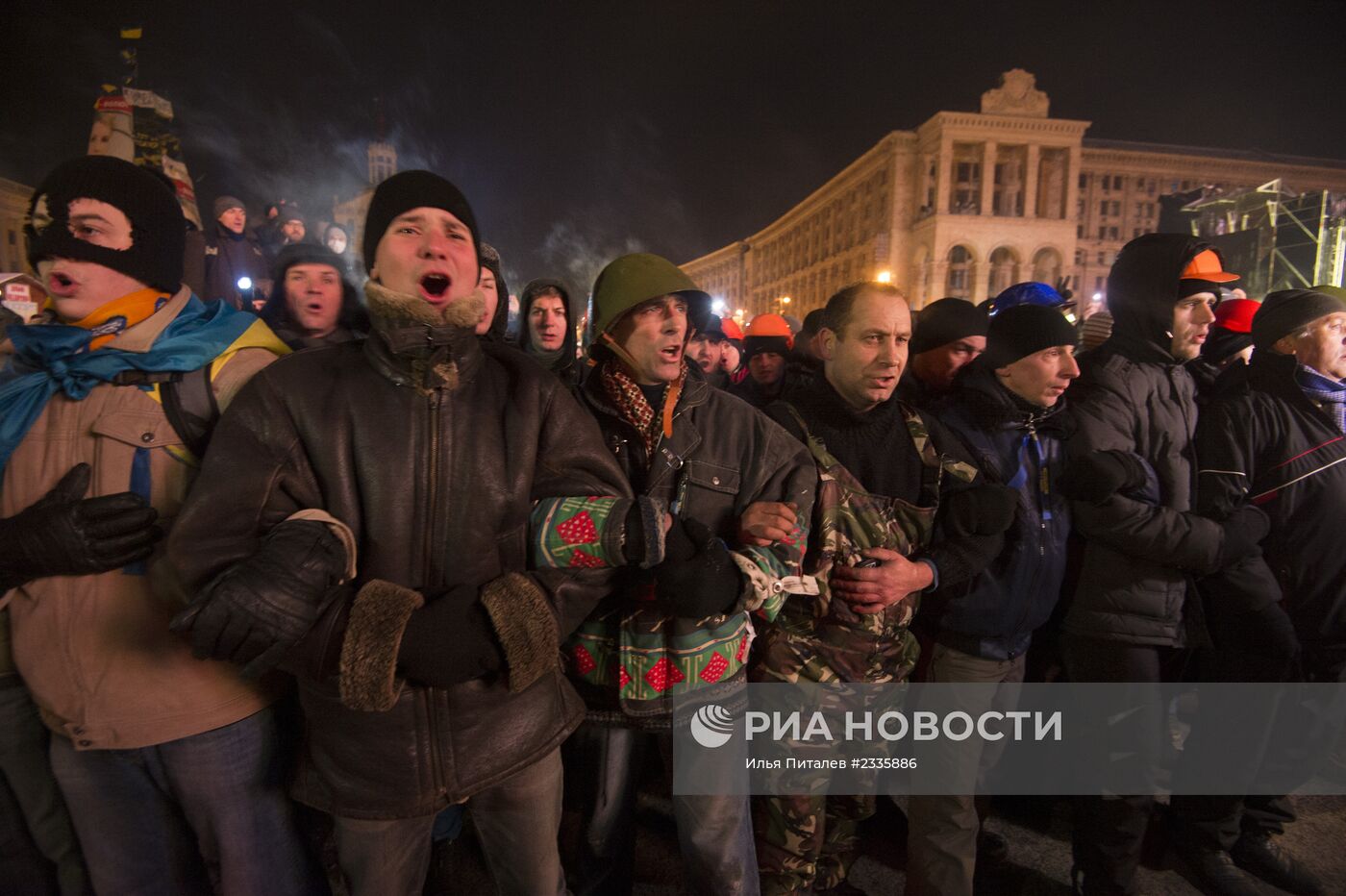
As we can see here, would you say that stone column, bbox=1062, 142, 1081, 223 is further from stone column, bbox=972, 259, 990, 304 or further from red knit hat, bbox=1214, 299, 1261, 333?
red knit hat, bbox=1214, 299, 1261, 333

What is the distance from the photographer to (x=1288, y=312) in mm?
3371

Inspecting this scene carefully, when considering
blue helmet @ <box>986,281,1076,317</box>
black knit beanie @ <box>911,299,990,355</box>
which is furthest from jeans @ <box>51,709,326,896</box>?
blue helmet @ <box>986,281,1076,317</box>

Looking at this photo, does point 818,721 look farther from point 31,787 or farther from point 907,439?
point 31,787

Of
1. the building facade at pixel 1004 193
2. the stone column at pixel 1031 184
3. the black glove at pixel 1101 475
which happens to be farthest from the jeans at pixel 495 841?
the stone column at pixel 1031 184

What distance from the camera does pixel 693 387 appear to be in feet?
7.70

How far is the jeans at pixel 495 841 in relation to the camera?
1.71m

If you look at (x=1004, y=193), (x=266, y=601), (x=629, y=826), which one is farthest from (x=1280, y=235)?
(x=1004, y=193)

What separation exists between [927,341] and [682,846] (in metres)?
3.07

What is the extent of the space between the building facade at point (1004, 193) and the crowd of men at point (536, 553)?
2190 inches

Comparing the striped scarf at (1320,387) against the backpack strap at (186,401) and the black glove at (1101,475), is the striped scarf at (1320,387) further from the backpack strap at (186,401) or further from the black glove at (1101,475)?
the backpack strap at (186,401)

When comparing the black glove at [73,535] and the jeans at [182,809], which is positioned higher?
the black glove at [73,535]

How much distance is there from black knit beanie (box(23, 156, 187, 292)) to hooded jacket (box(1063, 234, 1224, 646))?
12.8 ft

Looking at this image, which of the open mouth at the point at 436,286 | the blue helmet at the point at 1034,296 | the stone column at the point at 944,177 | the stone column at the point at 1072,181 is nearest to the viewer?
the open mouth at the point at 436,286

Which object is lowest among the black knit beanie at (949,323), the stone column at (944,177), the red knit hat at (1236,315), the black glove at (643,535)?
the black glove at (643,535)
